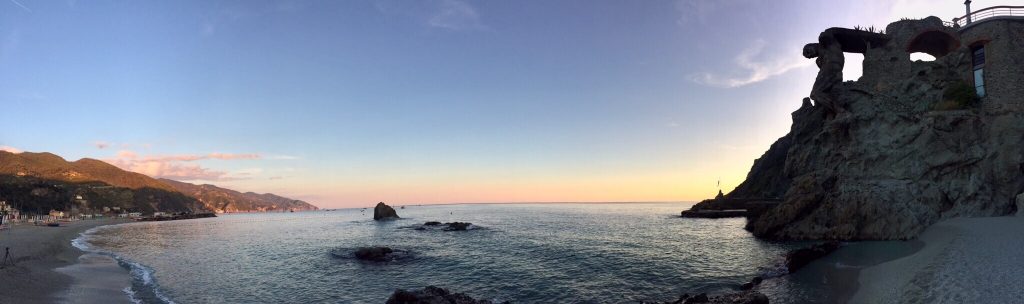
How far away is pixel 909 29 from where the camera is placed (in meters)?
44.3

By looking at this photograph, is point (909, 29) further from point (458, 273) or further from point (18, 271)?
point (18, 271)

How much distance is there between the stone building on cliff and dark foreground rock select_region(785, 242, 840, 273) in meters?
9.33

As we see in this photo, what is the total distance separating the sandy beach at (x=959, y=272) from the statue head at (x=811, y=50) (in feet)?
94.0

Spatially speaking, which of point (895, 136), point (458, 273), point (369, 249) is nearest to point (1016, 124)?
point (895, 136)

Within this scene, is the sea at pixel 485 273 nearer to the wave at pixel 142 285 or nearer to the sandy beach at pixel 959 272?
the wave at pixel 142 285

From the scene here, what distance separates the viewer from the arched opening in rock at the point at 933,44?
143ft

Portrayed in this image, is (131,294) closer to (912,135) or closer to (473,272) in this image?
(473,272)

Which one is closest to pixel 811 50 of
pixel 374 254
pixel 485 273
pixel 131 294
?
pixel 485 273

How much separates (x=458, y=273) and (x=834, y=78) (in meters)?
48.0

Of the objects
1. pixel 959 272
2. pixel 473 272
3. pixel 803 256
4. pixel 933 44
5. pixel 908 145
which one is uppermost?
pixel 933 44

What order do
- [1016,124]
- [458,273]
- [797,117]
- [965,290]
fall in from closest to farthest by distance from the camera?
[965,290]
[458,273]
[1016,124]
[797,117]

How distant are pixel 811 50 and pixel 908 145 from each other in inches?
681

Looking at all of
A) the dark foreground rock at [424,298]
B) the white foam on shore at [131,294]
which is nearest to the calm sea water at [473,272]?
the white foam on shore at [131,294]

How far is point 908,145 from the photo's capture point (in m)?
39.4
